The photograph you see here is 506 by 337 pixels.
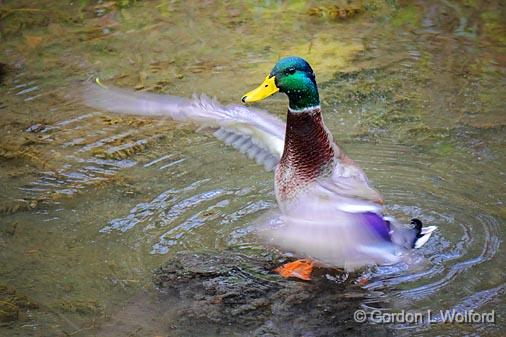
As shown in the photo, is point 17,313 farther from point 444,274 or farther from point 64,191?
→ point 444,274

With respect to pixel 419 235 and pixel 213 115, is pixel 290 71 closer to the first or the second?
pixel 213 115

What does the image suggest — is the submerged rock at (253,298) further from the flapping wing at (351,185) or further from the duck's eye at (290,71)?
the duck's eye at (290,71)

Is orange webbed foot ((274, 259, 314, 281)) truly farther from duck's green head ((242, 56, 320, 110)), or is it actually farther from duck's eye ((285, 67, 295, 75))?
duck's eye ((285, 67, 295, 75))

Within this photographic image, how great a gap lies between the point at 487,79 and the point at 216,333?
346cm

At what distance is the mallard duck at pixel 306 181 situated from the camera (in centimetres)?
391

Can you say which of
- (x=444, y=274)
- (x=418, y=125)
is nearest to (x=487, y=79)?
(x=418, y=125)

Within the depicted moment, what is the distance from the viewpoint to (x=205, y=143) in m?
5.49

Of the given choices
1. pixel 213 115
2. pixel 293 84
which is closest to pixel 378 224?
pixel 293 84

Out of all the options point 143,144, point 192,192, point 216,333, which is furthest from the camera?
point 143,144

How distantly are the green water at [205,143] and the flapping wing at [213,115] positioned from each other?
1.08 feet

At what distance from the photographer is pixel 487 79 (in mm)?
6152

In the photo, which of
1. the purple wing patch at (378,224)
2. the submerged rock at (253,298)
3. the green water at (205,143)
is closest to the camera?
the submerged rock at (253,298)

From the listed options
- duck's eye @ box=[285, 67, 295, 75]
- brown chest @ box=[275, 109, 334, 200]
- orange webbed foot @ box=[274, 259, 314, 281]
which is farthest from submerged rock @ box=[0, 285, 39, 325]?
duck's eye @ box=[285, 67, 295, 75]

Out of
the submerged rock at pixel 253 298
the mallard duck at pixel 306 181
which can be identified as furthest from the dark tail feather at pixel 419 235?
the submerged rock at pixel 253 298
